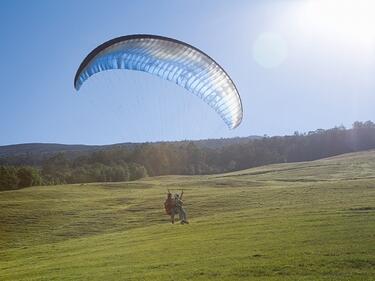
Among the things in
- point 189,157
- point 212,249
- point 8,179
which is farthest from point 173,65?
point 189,157

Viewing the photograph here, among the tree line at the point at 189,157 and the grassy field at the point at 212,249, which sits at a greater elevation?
the tree line at the point at 189,157

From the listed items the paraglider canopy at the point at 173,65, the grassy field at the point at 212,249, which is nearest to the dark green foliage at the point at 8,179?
the grassy field at the point at 212,249

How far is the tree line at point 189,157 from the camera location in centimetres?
12011

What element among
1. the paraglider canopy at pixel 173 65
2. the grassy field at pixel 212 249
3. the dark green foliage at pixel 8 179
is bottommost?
the grassy field at pixel 212 249

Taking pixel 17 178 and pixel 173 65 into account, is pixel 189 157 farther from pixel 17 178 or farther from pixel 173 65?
pixel 173 65

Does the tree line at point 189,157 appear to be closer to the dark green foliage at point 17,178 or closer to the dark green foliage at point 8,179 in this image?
the dark green foliage at point 17,178

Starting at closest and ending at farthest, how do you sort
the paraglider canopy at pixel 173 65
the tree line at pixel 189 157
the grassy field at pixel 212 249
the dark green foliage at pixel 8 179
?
the grassy field at pixel 212 249 < the paraglider canopy at pixel 173 65 < the dark green foliage at pixel 8 179 < the tree line at pixel 189 157

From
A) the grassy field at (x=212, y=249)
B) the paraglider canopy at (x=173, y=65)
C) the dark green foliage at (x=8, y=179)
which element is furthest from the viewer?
the dark green foliage at (x=8, y=179)

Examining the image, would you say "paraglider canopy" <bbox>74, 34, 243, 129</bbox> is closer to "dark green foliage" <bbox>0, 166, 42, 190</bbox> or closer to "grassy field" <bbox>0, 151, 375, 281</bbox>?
"grassy field" <bbox>0, 151, 375, 281</bbox>

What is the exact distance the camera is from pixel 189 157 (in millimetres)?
147750

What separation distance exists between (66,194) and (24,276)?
2011 inches

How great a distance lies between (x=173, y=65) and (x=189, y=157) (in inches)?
5004

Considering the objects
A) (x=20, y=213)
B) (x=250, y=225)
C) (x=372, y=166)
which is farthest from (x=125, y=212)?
(x=372, y=166)

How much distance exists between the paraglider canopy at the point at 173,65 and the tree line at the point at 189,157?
87.8 meters
